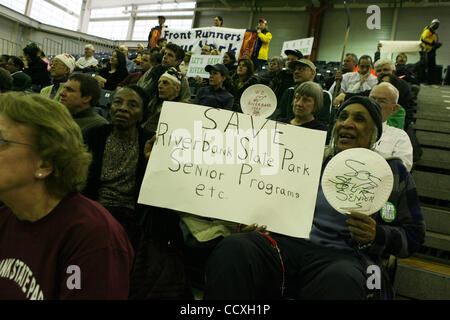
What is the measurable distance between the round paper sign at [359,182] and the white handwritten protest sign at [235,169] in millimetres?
146

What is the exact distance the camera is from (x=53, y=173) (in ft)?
2.88

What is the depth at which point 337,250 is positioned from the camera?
4.19ft

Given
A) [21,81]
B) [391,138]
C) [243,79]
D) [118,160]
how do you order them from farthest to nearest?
[243,79], [21,81], [391,138], [118,160]

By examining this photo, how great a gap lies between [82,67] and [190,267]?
6995 millimetres

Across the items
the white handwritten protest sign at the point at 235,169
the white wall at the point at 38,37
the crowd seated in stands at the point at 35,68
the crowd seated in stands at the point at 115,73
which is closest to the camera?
the white handwritten protest sign at the point at 235,169

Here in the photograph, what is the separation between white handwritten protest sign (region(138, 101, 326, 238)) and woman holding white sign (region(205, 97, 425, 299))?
0.12m

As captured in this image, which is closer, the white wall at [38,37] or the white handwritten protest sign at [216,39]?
the white handwritten protest sign at [216,39]

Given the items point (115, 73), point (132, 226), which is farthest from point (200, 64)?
point (132, 226)

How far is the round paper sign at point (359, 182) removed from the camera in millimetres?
1120

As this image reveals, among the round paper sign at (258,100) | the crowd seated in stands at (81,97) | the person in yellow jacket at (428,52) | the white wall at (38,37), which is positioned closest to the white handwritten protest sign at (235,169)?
the round paper sign at (258,100)

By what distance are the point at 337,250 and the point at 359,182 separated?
13.4 inches

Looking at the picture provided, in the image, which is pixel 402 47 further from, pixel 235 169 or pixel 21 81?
pixel 21 81

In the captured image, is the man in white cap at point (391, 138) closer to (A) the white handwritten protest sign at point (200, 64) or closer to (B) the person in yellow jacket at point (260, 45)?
(A) the white handwritten protest sign at point (200, 64)

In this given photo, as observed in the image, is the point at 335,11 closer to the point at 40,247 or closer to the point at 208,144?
the point at 208,144
